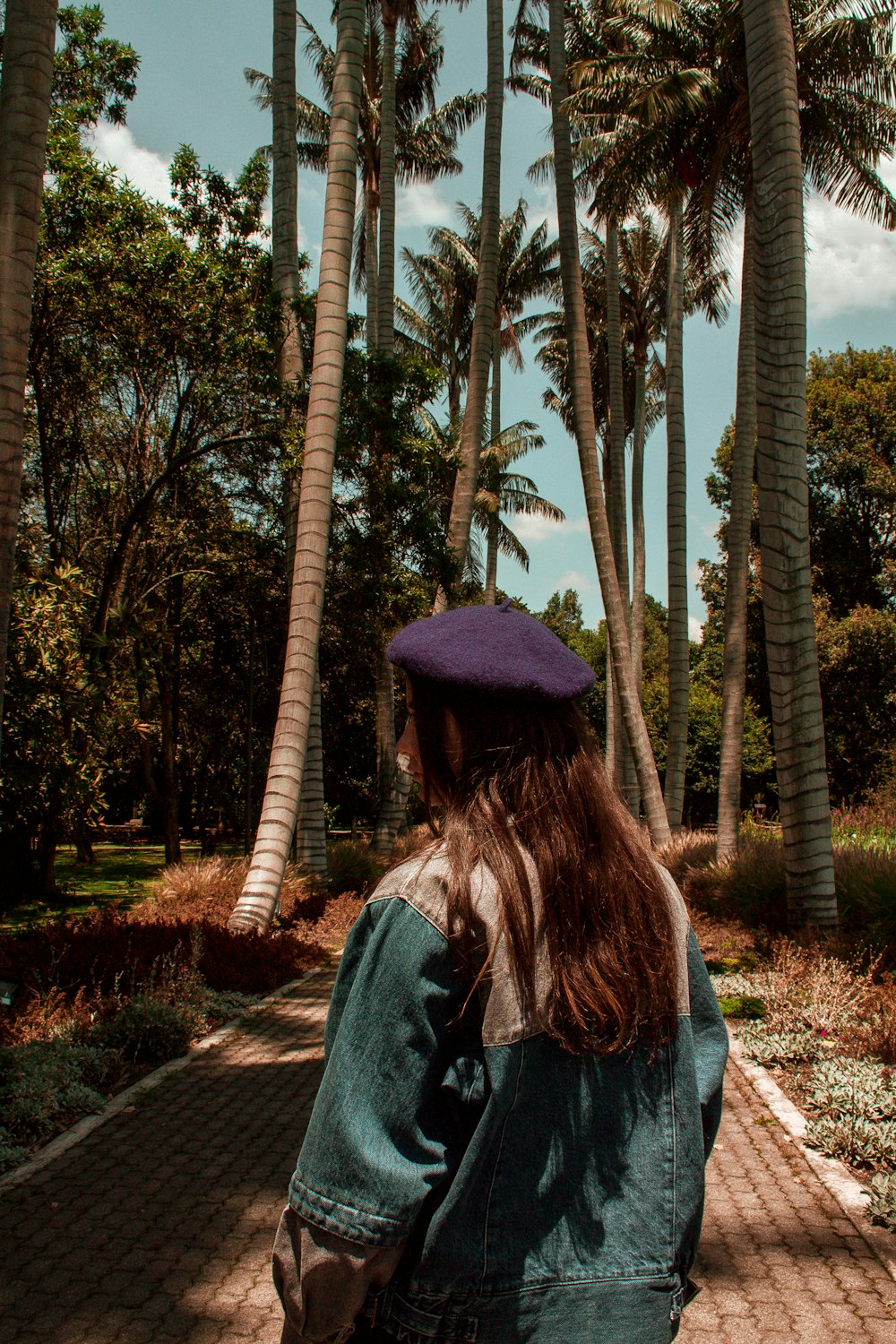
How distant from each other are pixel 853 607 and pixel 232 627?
73.5 ft

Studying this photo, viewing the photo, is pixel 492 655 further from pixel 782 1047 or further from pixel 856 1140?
pixel 782 1047

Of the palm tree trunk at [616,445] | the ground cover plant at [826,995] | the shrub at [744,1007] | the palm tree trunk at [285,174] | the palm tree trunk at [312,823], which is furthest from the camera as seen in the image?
the palm tree trunk at [616,445]

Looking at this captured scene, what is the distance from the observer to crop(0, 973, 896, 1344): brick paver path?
3443 millimetres

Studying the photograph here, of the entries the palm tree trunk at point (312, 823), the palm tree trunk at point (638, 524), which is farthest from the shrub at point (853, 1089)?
the palm tree trunk at point (638, 524)

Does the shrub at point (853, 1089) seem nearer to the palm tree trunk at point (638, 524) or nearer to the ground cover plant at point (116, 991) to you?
the ground cover plant at point (116, 991)

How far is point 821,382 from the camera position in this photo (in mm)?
32594

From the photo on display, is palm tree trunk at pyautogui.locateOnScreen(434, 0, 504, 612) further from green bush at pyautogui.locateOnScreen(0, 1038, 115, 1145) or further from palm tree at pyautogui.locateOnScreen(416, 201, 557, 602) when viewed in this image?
palm tree at pyautogui.locateOnScreen(416, 201, 557, 602)

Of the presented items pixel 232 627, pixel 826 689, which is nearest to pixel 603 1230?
pixel 232 627

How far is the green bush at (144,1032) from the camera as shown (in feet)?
21.8

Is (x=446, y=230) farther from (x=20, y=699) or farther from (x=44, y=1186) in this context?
(x=44, y=1186)

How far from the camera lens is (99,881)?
812 inches

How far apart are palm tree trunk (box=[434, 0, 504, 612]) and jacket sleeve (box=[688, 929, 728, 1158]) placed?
14856 millimetres

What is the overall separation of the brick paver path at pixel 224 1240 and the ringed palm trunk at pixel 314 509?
3.97 metres

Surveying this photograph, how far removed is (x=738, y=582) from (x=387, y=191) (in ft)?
35.3
